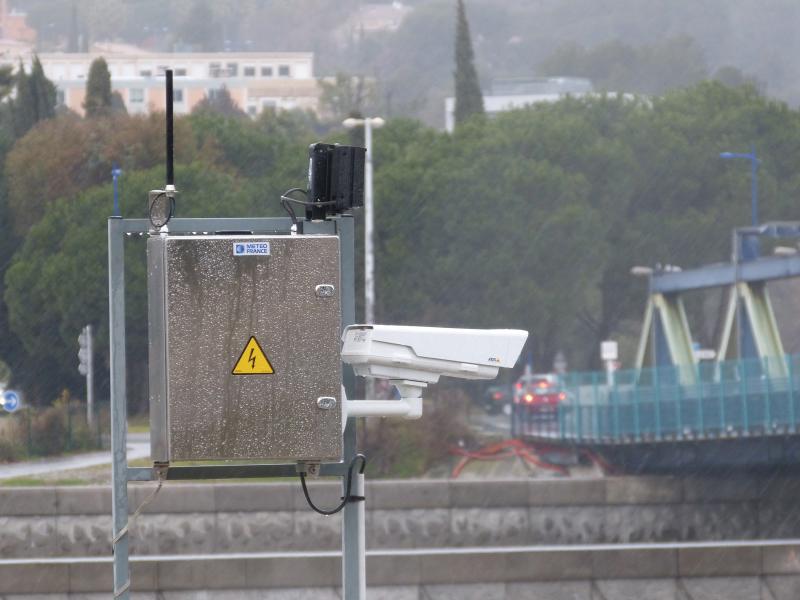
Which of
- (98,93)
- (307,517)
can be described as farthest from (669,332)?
(98,93)

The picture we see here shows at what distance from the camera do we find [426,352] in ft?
18.4

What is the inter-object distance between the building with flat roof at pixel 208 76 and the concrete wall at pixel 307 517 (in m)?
106

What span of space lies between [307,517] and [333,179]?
26133 mm

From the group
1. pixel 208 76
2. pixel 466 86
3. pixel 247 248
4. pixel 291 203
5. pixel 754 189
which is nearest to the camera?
pixel 247 248

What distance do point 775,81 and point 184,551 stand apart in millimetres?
159620

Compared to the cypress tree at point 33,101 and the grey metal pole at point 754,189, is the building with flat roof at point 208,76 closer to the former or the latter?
the cypress tree at point 33,101

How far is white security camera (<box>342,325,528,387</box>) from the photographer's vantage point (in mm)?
5566

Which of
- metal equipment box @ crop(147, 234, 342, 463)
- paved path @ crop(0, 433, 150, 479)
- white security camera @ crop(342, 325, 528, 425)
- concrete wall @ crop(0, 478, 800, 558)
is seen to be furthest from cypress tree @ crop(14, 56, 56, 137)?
metal equipment box @ crop(147, 234, 342, 463)

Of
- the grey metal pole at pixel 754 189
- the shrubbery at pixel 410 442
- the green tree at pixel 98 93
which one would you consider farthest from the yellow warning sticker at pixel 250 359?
the green tree at pixel 98 93

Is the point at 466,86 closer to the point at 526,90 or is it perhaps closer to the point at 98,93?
the point at 98,93

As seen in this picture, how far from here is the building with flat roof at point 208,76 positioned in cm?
14325

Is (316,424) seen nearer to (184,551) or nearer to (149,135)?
(184,551)

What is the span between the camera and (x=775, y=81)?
18212 centimetres

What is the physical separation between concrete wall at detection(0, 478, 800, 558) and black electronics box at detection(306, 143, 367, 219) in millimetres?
22134
